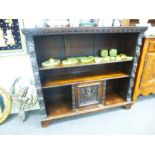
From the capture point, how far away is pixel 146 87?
1862 mm

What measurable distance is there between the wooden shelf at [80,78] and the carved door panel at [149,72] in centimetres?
29

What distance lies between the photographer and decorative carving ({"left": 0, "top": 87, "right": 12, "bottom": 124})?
157 centimetres

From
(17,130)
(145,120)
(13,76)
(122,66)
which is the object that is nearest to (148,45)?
(122,66)

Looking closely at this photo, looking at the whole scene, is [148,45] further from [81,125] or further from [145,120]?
[81,125]

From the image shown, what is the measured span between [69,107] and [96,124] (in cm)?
41

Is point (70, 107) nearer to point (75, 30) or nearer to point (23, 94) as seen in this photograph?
point (23, 94)

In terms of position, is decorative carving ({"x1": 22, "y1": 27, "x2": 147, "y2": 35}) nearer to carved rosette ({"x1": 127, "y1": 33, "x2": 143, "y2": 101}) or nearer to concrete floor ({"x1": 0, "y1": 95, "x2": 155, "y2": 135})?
carved rosette ({"x1": 127, "y1": 33, "x2": 143, "y2": 101})

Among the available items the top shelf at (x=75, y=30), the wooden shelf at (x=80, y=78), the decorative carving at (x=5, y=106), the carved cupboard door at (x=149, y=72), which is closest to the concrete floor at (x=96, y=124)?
the decorative carving at (x=5, y=106)

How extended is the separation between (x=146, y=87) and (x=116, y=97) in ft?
1.52

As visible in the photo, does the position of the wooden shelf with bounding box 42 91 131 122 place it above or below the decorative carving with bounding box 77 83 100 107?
below

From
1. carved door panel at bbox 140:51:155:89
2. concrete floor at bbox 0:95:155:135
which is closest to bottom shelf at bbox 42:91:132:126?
concrete floor at bbox 0:95:155:135

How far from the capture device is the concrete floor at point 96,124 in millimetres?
1495

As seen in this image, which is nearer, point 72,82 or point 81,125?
point 72,82

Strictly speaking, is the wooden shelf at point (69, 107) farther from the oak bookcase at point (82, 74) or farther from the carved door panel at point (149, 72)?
the carved door panel at point (149, 72)
